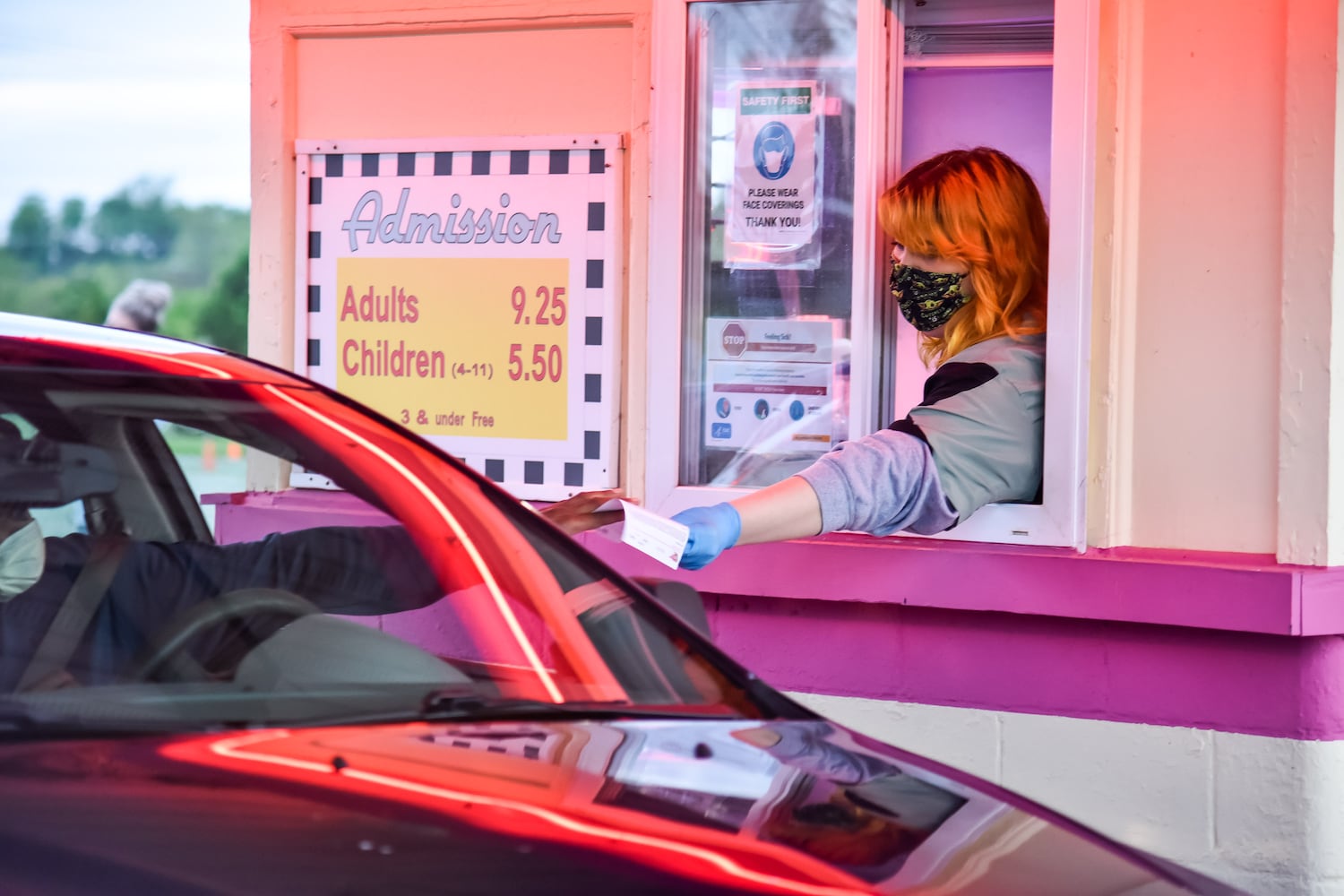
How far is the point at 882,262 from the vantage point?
4.03 metres

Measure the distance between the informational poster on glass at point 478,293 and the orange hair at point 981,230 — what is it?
92cm

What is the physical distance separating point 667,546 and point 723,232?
1.57 m

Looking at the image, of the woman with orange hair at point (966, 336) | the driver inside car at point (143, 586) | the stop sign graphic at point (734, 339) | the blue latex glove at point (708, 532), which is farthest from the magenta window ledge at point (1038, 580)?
the driver inside car at point (143, 586)

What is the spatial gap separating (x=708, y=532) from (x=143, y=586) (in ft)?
4.11

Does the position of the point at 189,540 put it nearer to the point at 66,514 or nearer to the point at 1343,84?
the point at 66,514

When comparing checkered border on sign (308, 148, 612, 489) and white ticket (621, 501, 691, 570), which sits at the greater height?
checkered border on sign (308, 148, 612, 489)

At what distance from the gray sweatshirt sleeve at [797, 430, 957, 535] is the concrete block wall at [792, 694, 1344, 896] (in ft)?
2.18

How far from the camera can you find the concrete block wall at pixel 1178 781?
357 cm

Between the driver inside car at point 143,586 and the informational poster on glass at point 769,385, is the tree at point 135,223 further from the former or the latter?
the driver inside car at point 143,586

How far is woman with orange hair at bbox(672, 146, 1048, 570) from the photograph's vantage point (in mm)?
3467

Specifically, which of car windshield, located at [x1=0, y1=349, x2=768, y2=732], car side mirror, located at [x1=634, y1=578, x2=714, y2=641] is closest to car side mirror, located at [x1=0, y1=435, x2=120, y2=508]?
car windshield, located at [x1=0, y1=349, x2=768, y2=732]

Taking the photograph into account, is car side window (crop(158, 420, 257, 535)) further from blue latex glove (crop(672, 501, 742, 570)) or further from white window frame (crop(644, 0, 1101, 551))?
white window frame (crop(644, 0, 1101, 551))

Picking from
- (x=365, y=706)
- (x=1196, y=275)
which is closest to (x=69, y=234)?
(x=1196, y=275)

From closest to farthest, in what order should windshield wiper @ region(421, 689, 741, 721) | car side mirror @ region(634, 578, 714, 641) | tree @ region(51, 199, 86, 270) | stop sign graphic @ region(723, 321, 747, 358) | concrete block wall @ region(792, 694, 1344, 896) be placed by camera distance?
windshield wiper @ region(421, 689, 741, 721)
car side mirror @ region(634, 578, 714, 641)
concrete block wall @ region(792, 694, 1344, 896)
stop sign graphic @ region(723, 321, 747, 358)
tree @ region(51, 199, 86, 270)
